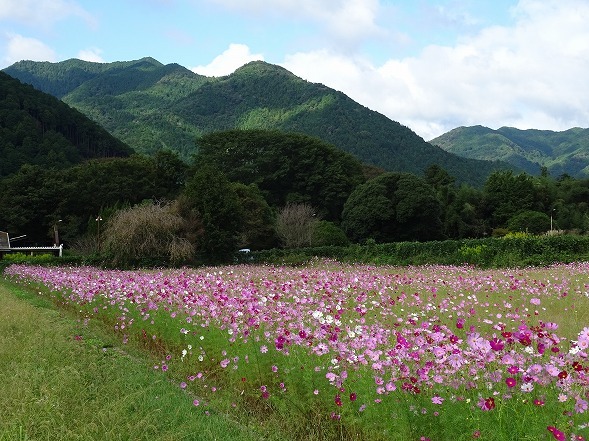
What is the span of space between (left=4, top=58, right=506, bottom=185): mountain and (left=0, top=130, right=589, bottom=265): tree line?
98.4 ft

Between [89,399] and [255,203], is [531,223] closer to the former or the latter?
[255,203]

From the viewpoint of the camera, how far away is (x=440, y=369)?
358 centimetres

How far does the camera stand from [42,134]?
6794 centimetres

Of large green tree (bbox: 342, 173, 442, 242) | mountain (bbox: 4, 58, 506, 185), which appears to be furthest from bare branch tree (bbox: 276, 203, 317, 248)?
mountain (bbox: 4, 58, 506, 185)

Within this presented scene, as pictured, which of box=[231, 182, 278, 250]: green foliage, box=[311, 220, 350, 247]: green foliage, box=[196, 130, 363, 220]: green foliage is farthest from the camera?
box=[196, 130, 363, 220]: green foliage

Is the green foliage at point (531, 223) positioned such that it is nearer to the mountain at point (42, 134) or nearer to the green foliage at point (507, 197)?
the green foliage at point (507, 197)

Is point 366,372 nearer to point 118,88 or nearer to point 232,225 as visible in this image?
point 232,225

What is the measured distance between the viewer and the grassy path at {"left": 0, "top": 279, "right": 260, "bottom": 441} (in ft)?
12.1

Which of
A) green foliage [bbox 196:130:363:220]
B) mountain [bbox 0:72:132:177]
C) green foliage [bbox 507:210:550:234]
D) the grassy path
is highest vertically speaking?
mountain [bbox 0:72:132:177]

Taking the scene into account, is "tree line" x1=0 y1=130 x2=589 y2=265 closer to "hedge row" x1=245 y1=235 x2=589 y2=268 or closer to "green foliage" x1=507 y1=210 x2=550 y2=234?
"green foliage" x1=507 y1=210 x2=550 y2=234

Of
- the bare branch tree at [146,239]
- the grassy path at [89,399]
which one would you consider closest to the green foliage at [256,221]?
the bare branch tree at [146,239]

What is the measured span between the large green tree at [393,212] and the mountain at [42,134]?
123ft

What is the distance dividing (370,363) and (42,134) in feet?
239

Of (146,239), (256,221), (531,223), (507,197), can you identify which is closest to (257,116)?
(507,197)
